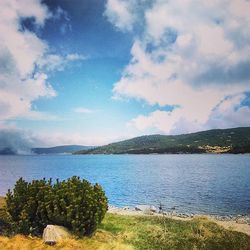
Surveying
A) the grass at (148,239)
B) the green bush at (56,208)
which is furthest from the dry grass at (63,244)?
the green bush at (56,208)

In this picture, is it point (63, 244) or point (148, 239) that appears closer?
point (63, 244)

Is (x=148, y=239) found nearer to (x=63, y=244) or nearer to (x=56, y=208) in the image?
(x=63, y=244)

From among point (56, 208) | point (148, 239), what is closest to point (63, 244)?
point (56, 208)

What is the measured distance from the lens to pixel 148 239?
2067 centimetres

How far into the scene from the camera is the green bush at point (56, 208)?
1978cm

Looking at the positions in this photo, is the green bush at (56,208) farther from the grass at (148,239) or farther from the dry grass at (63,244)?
the grass at (148,239)

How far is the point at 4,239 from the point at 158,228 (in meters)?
10.9

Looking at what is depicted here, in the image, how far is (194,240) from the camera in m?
20.8

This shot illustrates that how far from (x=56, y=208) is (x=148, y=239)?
6.16m

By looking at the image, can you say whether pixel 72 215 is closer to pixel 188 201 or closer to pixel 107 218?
pixel 107 218

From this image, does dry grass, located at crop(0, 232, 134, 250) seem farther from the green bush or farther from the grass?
the green bush

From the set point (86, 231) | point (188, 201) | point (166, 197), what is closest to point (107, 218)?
point (86, 231)

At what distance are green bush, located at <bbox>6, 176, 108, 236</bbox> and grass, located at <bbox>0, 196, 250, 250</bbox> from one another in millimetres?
1182

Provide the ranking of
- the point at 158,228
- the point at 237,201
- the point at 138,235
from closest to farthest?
the point at 138,235 < the point at 158,228 < the point at 237,201
